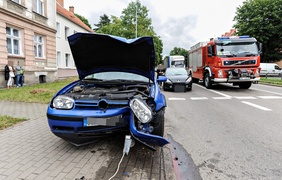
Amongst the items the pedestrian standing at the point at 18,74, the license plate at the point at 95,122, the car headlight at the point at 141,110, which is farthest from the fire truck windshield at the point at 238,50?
the pedestrian standing at the point at 18,74

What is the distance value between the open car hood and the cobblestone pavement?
1.52 metres

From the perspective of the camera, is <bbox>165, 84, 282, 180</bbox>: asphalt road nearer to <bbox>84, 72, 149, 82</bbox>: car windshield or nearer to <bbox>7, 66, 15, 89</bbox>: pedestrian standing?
<bbox>84, 72, 149, 82</bbox>: car windshield

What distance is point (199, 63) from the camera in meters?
15.1

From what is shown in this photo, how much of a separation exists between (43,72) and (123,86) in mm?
14078

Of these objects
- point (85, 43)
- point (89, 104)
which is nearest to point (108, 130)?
point (89, 104)

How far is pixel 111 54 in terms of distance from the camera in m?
4.09

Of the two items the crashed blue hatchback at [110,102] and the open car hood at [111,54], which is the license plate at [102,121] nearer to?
the crashed blue hatchback at [110,102]

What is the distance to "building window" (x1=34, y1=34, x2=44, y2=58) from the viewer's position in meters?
15.5

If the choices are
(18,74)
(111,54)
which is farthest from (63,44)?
(111,54)

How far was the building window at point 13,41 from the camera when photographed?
12.7 meters

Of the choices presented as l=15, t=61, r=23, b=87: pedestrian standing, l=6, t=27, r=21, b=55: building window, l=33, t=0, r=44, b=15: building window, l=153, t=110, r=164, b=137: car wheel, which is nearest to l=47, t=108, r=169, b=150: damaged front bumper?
l=153, t=110, r=164, b=137: car wheel

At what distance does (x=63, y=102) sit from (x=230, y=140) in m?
3.37

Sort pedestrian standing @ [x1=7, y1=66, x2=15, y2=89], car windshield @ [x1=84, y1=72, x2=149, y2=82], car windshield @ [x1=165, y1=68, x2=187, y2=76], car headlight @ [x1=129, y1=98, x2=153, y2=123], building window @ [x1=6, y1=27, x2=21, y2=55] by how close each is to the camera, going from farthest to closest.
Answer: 1. building window @ [x1=6, y1=27, x2=21, y2=55]
2. car windshield @ [x1=165, y1=68, x2=187, y2=76]
3. pedestrian standing @ [x1=7, y1=66, x2=15, y2=89]
4. car windshield @ [x1=84, y1=72, x2=149, y2=82]
5. car headlight @ [x1=129, y1=98, x2=153, y2=123]

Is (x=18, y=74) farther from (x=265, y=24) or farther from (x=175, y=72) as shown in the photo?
(x=265, y=24)
